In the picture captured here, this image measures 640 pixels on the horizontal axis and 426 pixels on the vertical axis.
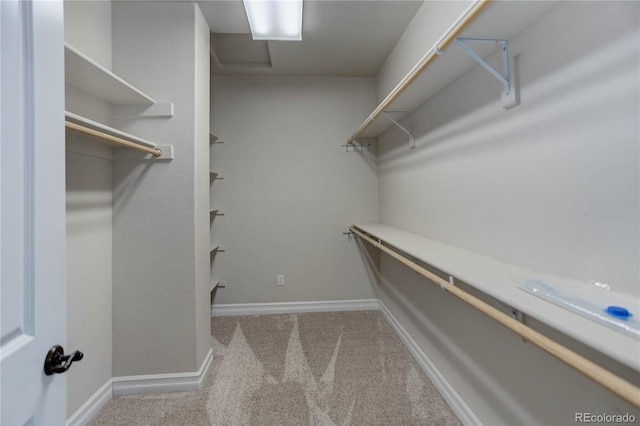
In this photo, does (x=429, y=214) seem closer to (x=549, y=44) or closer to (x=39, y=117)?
(x=549, y=44)

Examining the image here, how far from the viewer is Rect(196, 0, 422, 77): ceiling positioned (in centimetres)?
197

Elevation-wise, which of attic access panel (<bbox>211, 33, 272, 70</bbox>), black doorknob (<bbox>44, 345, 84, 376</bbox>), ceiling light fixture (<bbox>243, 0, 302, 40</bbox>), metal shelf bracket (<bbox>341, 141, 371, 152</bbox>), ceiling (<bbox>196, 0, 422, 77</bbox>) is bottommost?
black doorknob (<bbox>44, 345, 84, 376</bbox>)

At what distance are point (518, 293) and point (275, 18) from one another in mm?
2069

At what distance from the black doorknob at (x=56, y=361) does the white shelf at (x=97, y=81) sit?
3.72ft

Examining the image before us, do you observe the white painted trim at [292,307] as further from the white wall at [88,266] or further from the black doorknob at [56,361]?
the black doorknob at [56,361]

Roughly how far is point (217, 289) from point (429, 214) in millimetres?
2286

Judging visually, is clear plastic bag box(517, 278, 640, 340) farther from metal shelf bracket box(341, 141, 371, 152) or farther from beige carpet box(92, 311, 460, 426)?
metal shelf bracket box(341, 141, 371, 152)

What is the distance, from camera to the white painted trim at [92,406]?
4.98 feet

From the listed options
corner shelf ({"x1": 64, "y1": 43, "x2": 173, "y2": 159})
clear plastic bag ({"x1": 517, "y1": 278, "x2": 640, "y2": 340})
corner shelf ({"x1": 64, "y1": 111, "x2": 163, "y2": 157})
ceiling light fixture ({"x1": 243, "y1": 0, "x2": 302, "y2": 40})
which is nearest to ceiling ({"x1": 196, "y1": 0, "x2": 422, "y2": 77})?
ceiling light fixture ({"x1": 243, "y1": 0, "x2": 302, "y2": 40})

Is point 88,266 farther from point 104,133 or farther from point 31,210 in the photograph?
point 31,210

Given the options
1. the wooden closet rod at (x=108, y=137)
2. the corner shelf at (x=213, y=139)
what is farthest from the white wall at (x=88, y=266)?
the corner shelf at (x=213, y=139)

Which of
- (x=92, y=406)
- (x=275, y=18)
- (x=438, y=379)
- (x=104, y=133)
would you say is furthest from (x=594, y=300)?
(x=92, y=406)

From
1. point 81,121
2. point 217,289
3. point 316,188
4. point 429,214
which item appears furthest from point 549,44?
point 217,289

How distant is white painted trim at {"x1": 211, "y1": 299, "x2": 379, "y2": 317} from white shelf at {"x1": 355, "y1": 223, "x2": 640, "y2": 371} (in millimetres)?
1659
